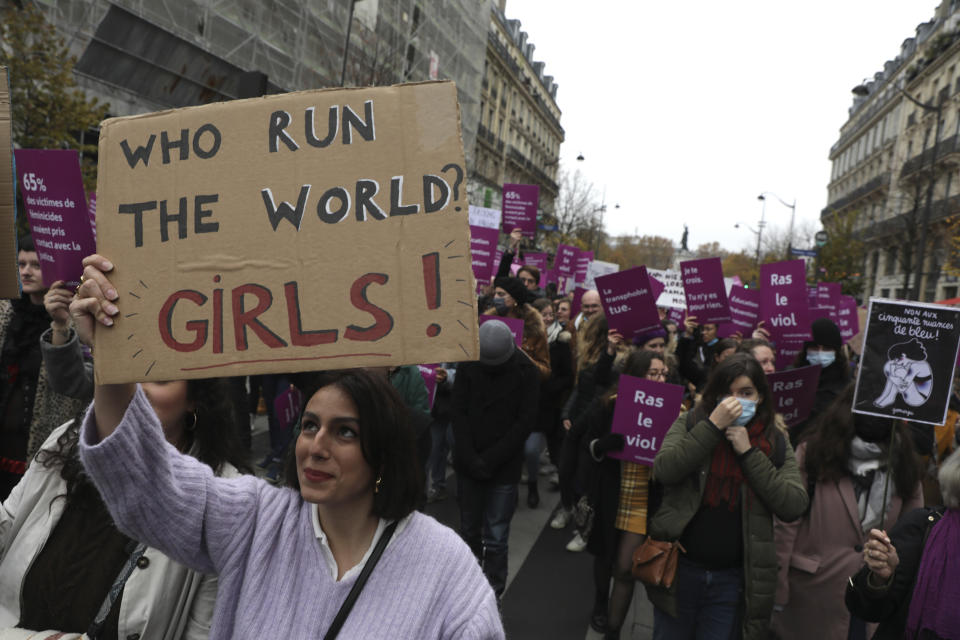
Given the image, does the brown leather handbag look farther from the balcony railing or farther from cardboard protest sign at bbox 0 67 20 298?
the balcony railing

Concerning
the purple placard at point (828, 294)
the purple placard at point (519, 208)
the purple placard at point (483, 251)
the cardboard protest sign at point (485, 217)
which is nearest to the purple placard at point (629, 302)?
the purple placard at point (483, 251)

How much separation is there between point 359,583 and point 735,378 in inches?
89.0

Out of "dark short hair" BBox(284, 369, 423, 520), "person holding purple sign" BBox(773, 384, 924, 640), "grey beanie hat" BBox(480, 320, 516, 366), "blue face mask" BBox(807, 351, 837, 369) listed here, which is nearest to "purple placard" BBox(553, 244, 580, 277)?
"blue face mask" BBox(807, 351, 837, 369)

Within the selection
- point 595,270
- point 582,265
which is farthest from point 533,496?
point 582,265

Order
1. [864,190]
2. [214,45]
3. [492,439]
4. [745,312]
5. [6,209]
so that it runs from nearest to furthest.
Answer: [6,209], [492,439], [745,312], [214,45], [864,190]

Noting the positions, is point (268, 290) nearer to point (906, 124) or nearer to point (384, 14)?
point (384, 14)

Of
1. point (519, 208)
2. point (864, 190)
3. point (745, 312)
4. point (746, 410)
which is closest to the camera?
point (746, 410)

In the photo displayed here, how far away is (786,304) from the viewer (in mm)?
6352

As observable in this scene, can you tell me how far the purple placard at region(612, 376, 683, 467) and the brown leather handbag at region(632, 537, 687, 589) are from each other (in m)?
0.58

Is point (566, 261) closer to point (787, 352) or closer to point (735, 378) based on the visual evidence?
point (787, 352)

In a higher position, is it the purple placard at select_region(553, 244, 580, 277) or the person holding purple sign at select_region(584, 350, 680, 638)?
the purple placard at select_region(553, 244, 580, 277)

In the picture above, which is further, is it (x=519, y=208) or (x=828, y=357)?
(x=519, y=208)

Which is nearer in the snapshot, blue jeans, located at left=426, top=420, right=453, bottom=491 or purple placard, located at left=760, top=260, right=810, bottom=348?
blue jeans, located at left=426, top=420, right=453, bottom=491

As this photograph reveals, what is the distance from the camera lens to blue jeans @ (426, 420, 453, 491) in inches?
240
